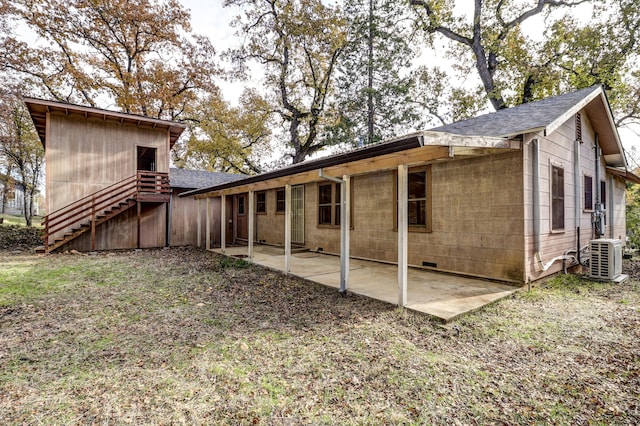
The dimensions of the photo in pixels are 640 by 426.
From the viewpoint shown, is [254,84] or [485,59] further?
[254,84]

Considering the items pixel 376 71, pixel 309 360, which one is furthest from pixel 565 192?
pixel 376 71

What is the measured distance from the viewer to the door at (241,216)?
12945mm

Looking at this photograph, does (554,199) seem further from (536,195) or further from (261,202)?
(261,202)

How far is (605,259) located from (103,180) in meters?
14.3

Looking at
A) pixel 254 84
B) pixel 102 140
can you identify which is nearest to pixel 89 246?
pixel 102 140

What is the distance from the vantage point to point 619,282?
557 cm

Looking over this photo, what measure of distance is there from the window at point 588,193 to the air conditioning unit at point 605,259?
6.17 feet

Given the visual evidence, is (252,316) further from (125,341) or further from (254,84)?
(254,84)

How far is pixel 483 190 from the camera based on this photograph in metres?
5.52

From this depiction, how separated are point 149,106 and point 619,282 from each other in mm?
21365

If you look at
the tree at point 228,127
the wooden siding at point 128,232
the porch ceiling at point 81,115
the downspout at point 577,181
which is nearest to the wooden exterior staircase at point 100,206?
the wooden siding at point 128,232

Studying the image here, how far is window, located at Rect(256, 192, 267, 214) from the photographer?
480 inches

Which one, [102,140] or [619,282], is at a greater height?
[102,140]

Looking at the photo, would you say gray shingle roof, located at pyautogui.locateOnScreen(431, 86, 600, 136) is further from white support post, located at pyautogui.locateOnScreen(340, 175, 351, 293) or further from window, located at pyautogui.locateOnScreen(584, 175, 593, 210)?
white support post, located at pyautogui.locateOnScreen(340, 175, 351, 293)
